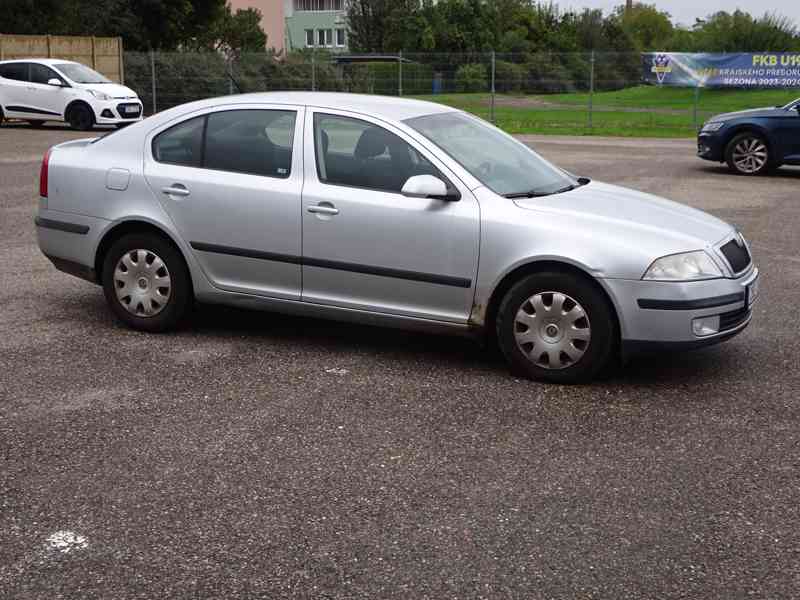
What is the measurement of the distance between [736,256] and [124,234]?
3702 mm

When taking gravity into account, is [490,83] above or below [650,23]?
below

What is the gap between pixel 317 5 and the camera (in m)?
101

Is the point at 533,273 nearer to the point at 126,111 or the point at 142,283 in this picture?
the point at 142,283

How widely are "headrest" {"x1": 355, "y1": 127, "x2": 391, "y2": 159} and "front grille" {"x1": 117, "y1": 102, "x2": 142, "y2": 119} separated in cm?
1997

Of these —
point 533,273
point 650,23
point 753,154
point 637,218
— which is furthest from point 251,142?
point 650,23

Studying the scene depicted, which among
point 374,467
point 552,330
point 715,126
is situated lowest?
point 374,467

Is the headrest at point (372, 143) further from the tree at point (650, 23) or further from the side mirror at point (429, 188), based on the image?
the tree at point (650, 23)

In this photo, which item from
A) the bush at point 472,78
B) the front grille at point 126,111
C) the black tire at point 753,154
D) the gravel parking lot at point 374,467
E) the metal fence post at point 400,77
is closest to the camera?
the gravel parking lot at point 374,467

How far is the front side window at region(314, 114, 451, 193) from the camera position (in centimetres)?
649

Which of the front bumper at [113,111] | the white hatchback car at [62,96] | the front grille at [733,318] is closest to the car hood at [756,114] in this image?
the front grille at [733,318]

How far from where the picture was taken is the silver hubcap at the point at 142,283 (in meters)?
7.07

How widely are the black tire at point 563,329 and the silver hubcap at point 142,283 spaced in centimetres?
219

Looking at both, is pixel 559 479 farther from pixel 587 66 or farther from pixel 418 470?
pixel 587 66

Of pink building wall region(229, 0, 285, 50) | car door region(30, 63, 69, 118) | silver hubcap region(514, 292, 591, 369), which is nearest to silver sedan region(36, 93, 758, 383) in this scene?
silver hubcap region(514, 292, 591, 369)
